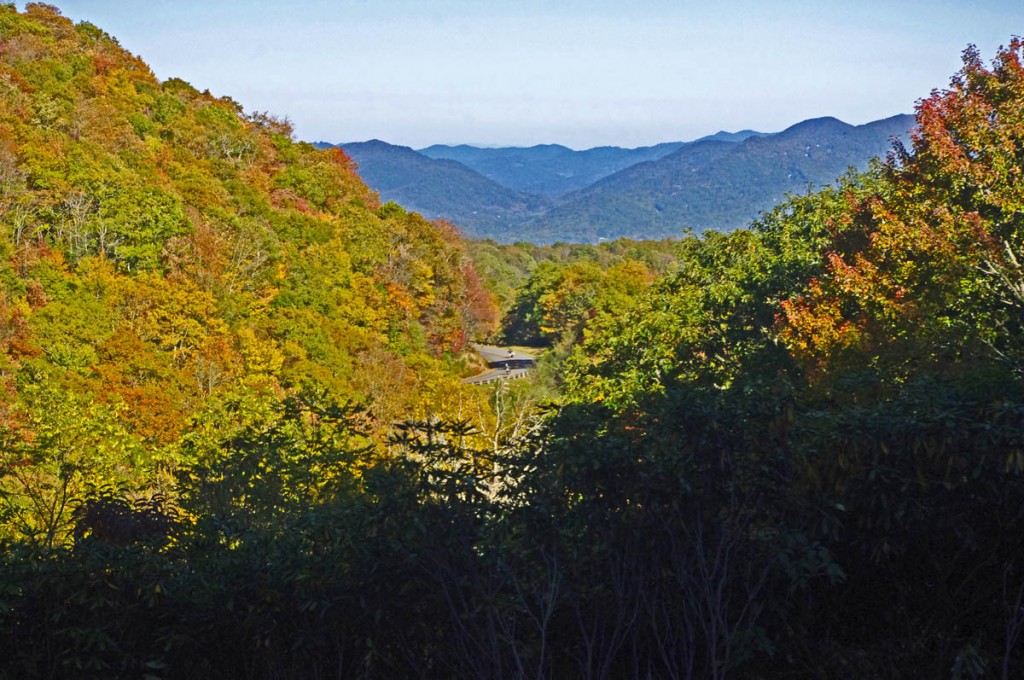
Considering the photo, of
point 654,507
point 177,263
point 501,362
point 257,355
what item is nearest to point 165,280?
point 177,263

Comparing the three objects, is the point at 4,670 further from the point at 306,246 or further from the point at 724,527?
the point at 306,246

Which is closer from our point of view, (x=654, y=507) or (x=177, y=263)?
(x=654, y=507)

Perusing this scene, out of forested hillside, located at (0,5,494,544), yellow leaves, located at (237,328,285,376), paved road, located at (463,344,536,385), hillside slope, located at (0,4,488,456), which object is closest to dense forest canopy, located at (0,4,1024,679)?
forested hillside, located at (0,5,494,544)

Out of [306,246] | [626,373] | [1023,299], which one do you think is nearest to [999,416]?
[1023,299]

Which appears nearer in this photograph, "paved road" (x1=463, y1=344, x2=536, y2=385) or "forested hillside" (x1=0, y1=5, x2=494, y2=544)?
"forested hillside" (x1=0, y1=5, x2=494, y2=544)

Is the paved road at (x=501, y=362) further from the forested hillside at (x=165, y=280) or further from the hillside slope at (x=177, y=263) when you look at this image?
the hillside slope at (x=177, y=263)

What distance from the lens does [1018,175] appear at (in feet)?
41.3

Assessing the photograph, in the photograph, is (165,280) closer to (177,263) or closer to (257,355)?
(177,263)

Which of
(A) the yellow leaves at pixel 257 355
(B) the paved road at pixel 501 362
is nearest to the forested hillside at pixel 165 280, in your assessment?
(A) the yellow leaves at pixel 257 355

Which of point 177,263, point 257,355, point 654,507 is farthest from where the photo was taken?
point 177,263

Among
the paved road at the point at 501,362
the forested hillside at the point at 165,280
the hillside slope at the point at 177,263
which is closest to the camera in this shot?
the forested hillside at the point at 165,280

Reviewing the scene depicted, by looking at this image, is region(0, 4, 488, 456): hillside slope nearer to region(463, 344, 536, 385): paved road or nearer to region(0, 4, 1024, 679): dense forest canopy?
region(0, 4, 1024, 679): dense forest canopy

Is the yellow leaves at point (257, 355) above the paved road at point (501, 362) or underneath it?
above

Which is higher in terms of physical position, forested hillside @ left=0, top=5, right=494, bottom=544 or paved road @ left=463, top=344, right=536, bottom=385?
forested hillside @ left=0, top=5, right=494, bottom=544
